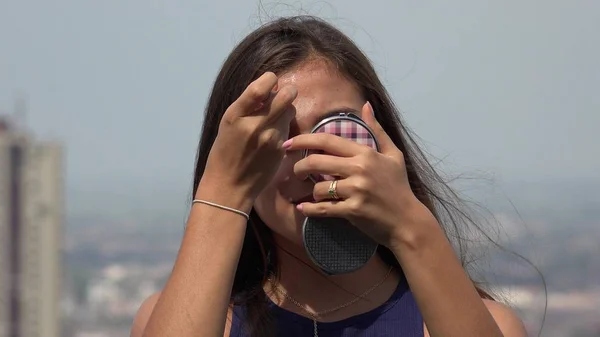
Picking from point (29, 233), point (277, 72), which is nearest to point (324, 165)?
point (277, 72)

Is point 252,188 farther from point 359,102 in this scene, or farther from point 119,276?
point 119,276

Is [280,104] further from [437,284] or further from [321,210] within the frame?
[437,284]

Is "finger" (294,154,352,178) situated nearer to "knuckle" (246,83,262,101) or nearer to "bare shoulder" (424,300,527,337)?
"knuckle" (246,83,262,101)

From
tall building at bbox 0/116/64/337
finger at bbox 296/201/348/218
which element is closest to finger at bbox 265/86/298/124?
finger at bbox 296/201/348/218

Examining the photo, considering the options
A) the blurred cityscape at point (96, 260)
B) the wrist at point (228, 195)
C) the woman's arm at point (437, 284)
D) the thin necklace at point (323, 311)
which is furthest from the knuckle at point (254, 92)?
the blurred cityscape at point (96, 260)

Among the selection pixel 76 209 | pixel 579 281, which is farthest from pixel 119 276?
pixel 579 281
